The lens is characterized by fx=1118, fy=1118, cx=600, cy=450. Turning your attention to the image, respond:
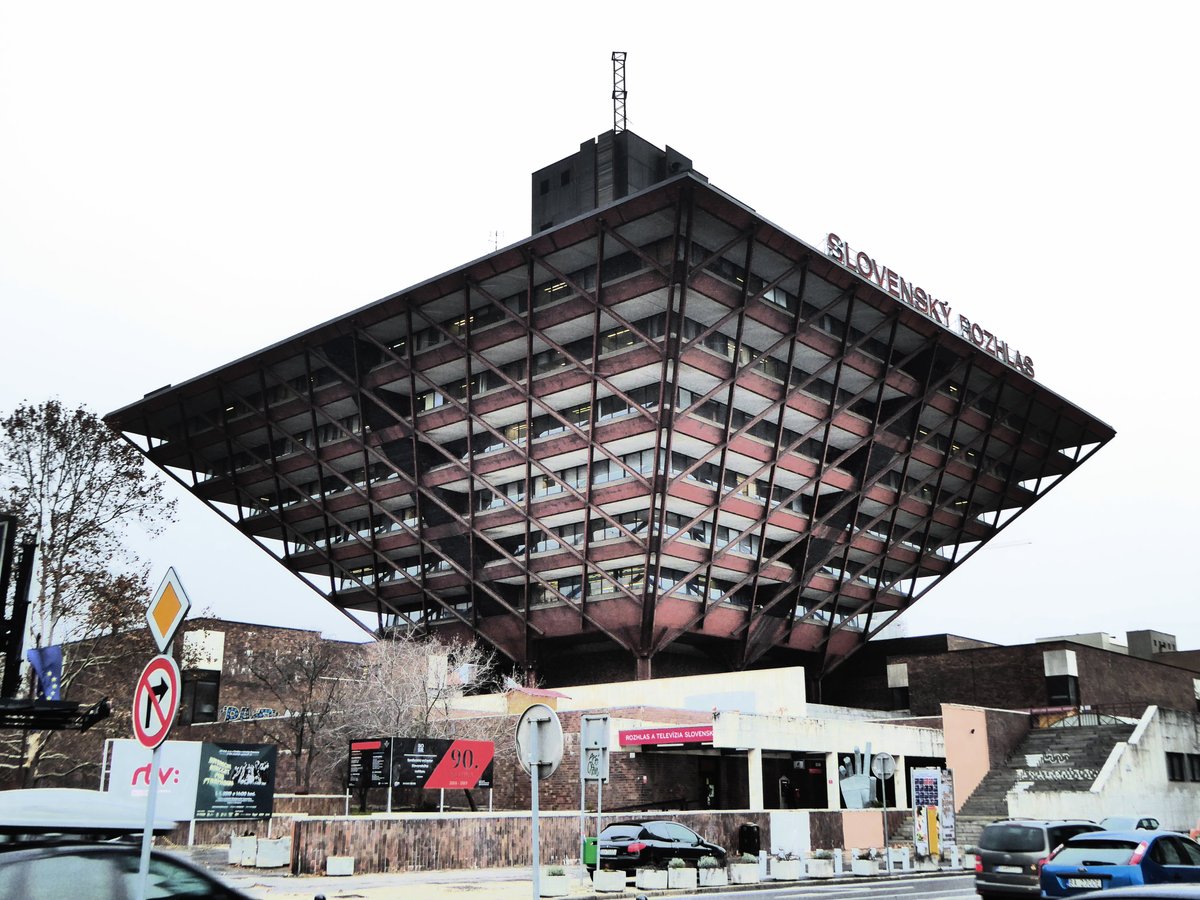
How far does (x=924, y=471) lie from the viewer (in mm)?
83312

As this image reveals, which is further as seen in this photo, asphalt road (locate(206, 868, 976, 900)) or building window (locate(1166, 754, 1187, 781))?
building window (locate(1166, 754, 1187, 781))

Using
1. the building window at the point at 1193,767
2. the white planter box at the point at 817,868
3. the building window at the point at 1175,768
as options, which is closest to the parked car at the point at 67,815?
the white planter box at the point at 817,868

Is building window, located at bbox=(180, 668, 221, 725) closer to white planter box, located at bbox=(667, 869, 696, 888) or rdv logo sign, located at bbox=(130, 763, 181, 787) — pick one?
rdv logo sign, located at bbox=(130, 763, 181, 787)

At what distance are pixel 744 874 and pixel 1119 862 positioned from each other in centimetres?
1260

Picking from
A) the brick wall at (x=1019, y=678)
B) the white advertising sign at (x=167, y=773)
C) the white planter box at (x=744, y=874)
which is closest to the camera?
the white planter box at (x=744, y=874)

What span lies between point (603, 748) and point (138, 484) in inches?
757

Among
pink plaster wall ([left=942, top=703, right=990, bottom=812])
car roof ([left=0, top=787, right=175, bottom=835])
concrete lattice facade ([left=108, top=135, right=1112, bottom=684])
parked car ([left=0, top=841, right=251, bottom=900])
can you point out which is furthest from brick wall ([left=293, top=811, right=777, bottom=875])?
concrete lattice facade ([left=108, top=135, right=1112, bottom=684])

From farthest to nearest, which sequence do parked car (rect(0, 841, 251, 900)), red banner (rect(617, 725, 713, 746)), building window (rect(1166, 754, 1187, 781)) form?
1. building window (rect(1166, 754, 1187, 781))
2. red banner (rect(617, 725, 713, 746))
3. parked car (rect(0, 841, 251, 900))

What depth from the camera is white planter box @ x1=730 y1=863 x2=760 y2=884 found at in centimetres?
2730

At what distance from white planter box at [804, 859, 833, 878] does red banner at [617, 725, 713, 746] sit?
11426 mm

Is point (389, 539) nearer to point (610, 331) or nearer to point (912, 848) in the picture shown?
point (610, 331)

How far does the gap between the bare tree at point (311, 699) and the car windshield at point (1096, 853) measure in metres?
41.2

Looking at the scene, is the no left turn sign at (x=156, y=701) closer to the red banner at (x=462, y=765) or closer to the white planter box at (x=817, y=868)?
the white planter box at (x=817, y=868)

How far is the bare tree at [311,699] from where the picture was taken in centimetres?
5459
